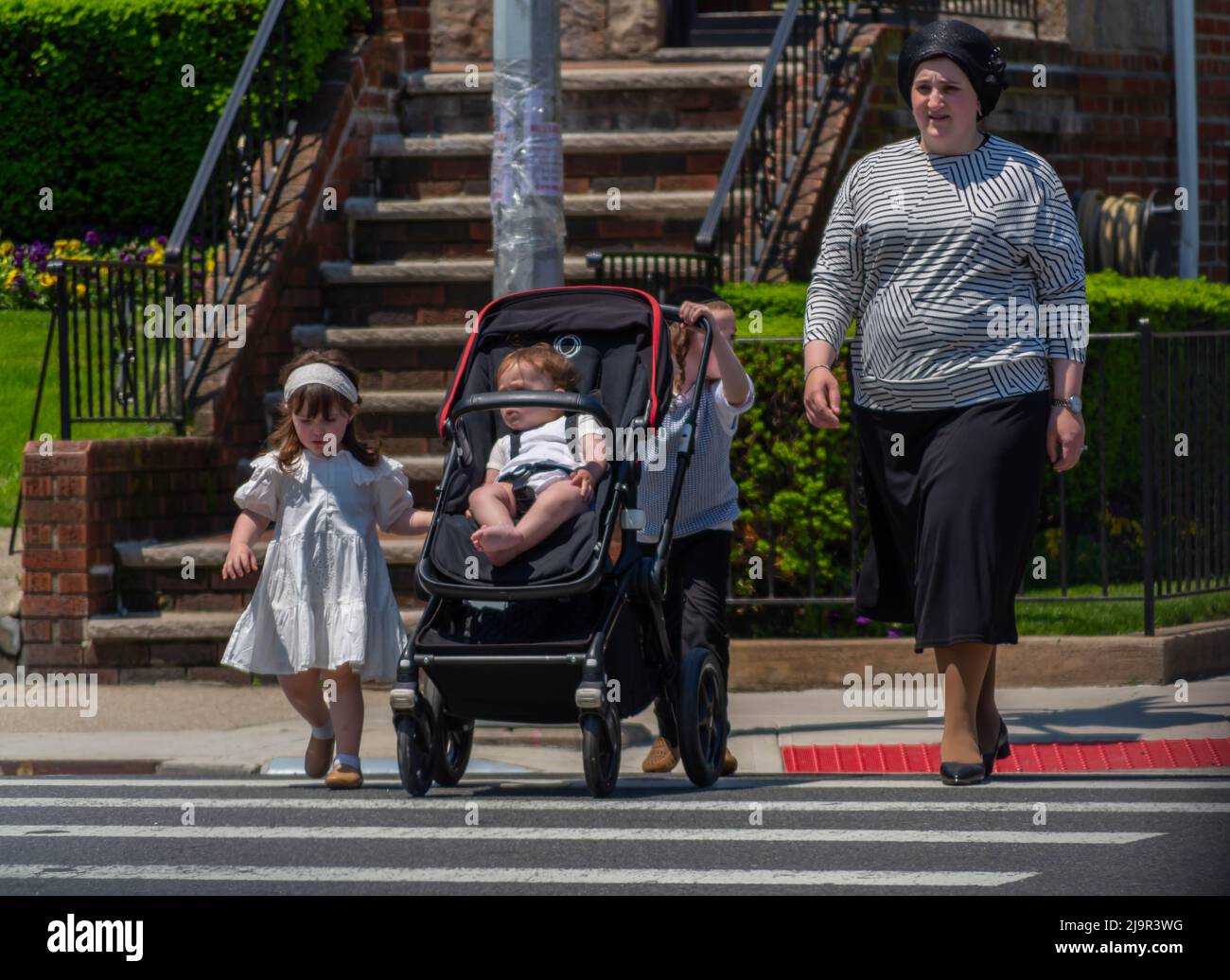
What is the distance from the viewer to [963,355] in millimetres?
6996

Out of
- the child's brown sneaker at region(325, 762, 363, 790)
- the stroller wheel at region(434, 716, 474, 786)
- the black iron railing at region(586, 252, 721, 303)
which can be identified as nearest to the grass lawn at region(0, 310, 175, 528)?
the black iron railing at region(586, 252, 721, 303)

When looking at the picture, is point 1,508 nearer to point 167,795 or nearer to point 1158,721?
point 167,795

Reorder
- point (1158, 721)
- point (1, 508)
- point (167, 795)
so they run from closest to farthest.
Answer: point (167, 795) < point (1158, 721) < point (1, 508)

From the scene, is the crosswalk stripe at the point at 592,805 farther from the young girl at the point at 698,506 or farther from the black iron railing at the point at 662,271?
the black iron railing at the point at 662,271

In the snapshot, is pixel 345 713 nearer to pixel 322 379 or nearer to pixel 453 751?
pixel 453 751

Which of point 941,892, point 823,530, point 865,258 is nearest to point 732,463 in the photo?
point 823,530

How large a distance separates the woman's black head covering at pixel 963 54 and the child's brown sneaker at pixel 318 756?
3007 mm

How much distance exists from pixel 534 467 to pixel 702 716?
1000 millimetres

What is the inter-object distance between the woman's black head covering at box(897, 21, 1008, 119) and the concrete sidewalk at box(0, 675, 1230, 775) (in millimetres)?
2646

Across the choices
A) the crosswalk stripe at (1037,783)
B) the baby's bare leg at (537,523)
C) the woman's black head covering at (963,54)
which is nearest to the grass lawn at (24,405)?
the baby's bare leg at (537,523)

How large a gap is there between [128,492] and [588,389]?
375cm

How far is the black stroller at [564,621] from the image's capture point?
7039 millimetres
